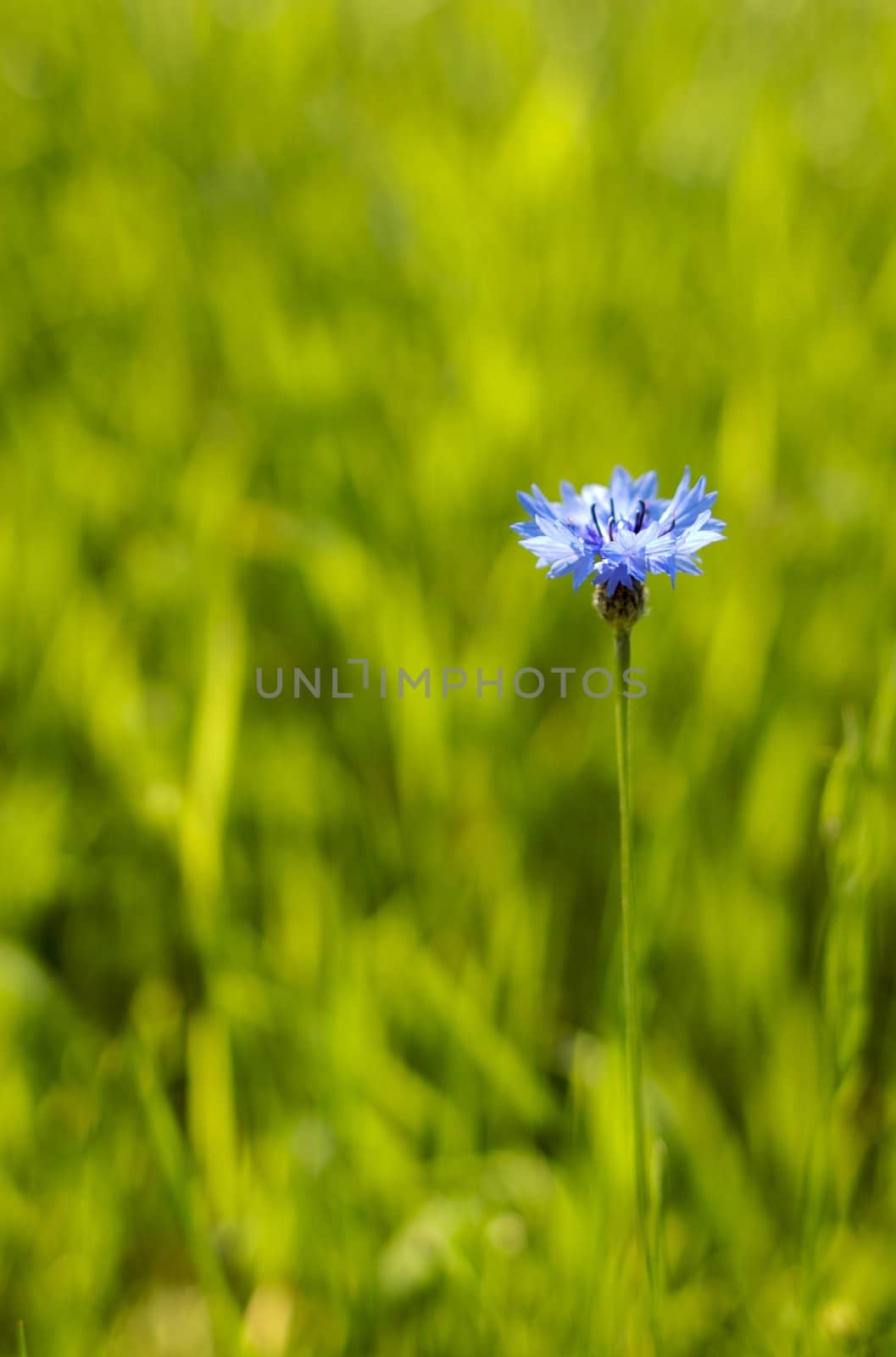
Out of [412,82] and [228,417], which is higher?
[412,82]

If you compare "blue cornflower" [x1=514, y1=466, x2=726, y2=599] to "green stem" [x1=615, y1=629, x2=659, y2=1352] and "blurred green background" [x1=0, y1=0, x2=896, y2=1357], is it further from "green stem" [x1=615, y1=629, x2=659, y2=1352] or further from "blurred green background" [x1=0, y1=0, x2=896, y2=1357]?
"blurred green background" [x1=0, y1=0, x2=896, y2=1357]

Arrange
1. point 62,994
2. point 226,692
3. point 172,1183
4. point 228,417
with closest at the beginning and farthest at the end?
point 172,1183, point 62,994, point 226,692, point 228,417

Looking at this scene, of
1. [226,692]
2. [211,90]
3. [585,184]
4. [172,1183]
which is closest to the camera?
[172,1183]

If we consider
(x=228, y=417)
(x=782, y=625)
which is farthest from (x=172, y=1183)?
(x=228, y=417)

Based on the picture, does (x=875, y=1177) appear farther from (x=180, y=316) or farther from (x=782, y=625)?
(x=180, y=316)

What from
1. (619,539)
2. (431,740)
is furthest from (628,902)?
(431,740)

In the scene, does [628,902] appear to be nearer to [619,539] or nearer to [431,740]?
[619,539]
